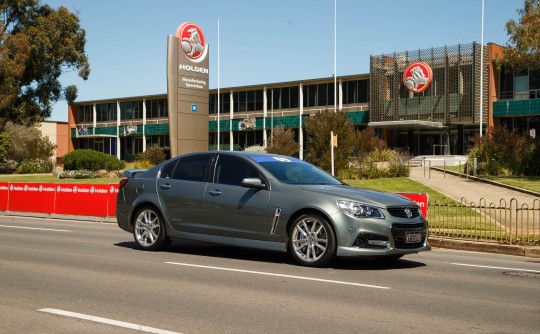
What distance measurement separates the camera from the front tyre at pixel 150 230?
39.0 ft

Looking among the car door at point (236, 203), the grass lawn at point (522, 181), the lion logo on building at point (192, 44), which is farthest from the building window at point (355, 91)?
the car door at point (236, 203)

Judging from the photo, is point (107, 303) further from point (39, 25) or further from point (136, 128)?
point (136, 128)

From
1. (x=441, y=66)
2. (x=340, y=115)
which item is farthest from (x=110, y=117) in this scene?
(x=340, y=115)

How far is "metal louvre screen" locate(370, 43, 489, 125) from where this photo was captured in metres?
56.5

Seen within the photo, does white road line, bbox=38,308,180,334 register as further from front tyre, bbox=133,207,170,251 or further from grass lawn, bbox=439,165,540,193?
grass lawn, bbox=439,165,540,193

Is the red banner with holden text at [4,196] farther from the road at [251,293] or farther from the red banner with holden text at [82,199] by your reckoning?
the road at [251,293]

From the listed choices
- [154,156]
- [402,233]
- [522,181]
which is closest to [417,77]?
[154,156]

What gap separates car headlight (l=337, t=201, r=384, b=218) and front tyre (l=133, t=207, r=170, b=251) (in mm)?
3504

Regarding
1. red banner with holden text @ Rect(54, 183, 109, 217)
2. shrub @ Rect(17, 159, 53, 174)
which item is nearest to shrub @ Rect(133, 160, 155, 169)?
shrub @ Rect(17, 159, 53, 174)

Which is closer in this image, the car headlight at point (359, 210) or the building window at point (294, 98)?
the car headlight at point (359, 210)

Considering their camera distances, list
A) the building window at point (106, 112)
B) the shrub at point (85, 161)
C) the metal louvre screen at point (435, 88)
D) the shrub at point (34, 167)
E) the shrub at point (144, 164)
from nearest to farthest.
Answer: the shrub at point (85, 161)
the shrub at point (144, 164)
the shrub at point (34, 167)
the metal louvre screen at point (435, 88)
the building window at point (106, 112)

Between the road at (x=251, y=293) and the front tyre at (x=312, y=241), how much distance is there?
192 millimetres

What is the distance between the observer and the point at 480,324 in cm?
658

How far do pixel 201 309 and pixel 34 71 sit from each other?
46.7m
